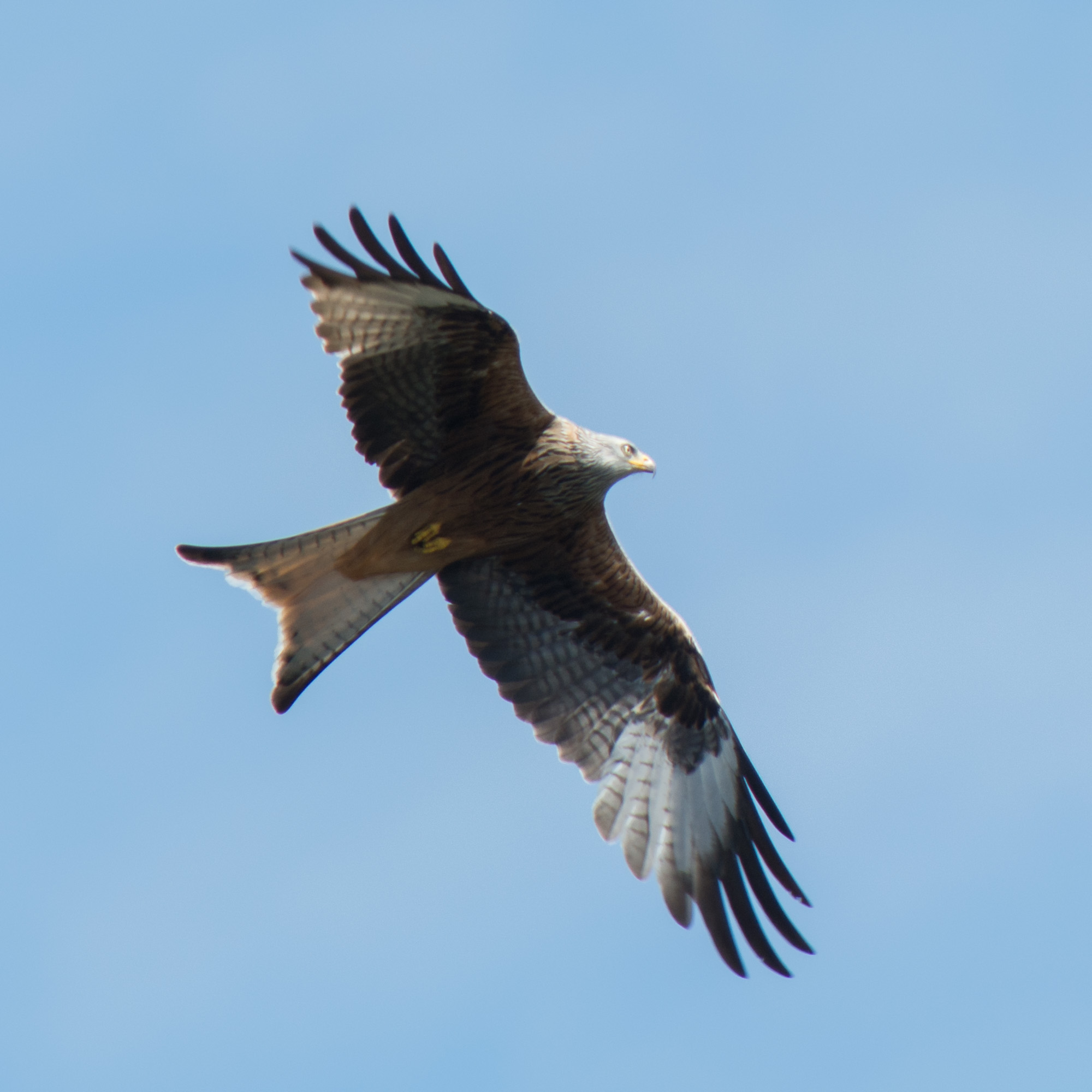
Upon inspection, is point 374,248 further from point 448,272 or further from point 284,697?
point 284,697

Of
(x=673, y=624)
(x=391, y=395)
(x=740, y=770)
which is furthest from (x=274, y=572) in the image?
(x=740, y=770)

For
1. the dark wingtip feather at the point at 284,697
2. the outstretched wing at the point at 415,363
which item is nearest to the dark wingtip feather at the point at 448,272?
the outstretched wing at the point at 415,363

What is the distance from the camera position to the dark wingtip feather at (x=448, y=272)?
8930 millimetres

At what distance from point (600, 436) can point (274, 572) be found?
2.30 meters

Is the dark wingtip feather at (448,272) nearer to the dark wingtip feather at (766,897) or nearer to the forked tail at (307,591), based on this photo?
the forked tail at (307,591)

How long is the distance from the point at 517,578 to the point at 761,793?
2.29m

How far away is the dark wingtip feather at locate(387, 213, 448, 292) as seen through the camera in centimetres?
894

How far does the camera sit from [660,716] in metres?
11.1

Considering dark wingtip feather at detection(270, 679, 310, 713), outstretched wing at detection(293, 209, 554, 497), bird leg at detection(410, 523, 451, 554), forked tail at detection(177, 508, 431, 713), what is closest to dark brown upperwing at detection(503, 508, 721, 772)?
bird leg at detection(410, 523, 451, 554)

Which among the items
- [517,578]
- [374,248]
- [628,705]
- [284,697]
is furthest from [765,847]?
[374,248]

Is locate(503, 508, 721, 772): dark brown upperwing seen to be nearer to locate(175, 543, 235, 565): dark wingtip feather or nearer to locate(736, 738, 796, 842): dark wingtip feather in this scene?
locate(736, 738, 796, 842): dark wingtip feather

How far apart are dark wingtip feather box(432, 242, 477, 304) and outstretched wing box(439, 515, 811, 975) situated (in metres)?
2.06

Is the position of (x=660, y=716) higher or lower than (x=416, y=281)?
lower

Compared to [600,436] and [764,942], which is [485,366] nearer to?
[600,436]
